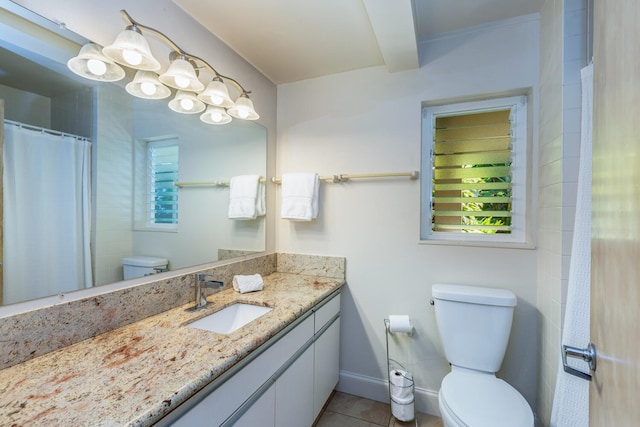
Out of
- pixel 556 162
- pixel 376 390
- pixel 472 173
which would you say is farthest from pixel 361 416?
pixel 556 162

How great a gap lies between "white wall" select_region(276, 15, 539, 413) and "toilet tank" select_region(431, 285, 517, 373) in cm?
19

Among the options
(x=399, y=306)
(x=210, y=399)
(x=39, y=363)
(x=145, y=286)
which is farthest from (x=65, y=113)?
(x=399, y=306)

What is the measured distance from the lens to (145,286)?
1.25 m

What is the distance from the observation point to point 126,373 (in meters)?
0.82

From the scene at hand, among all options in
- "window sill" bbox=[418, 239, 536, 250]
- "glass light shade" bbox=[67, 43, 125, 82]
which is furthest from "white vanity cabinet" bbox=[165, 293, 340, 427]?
"glass light shade" bbox=[67, 43, 125, 82]

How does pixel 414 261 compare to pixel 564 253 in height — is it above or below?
below

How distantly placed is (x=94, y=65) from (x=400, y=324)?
1.99m

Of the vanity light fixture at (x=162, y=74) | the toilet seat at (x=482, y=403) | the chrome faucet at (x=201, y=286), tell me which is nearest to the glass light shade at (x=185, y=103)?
the vanity light fixture at (x=162, y=74)

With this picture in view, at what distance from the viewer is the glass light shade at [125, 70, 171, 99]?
125 cm

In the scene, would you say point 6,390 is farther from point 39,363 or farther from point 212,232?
point 212,232

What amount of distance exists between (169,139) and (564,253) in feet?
6.47

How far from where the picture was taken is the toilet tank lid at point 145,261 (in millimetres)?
1233

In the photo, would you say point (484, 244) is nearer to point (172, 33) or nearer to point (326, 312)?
point (326, 312)

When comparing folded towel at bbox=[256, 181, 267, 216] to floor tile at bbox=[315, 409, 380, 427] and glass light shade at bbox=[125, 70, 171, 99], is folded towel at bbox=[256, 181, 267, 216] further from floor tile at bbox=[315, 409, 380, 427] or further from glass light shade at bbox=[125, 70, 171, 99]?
floor tile at bbox=[315, 409, 380, 427]
